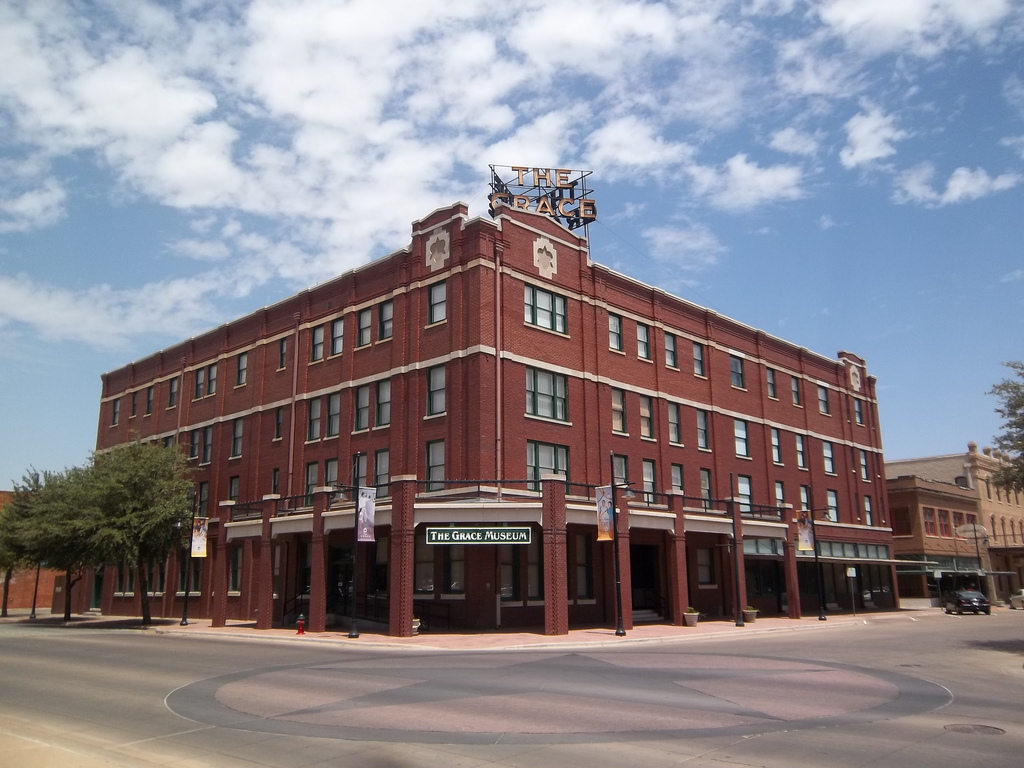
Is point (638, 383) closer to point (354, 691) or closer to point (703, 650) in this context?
point (703, 650)

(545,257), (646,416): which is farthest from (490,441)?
(646,416)

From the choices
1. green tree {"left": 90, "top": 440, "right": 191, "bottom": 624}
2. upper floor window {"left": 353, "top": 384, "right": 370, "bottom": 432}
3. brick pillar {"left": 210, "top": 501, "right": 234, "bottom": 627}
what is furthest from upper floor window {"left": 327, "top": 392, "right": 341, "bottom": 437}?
green tree {"left": 90, "top": 440, "right": 191, "bottom": 624}

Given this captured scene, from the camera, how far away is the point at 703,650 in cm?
2475

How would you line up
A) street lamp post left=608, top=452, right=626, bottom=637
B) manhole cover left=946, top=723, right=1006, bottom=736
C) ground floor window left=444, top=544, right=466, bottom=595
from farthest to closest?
ground floor window left=444, top=544, right=466, bottom=595 → street lamp post left=608, top=452, right=626, bottom=637 → manhole cover left=946, top=723, right=1006, bottom=736

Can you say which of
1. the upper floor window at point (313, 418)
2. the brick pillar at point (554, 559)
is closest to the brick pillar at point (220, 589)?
the upper floor window at point (313, 418)

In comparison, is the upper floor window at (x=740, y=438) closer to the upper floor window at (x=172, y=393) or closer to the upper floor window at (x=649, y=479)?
the upper floor window at (x=649, y=479)

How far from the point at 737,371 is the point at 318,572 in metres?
26.6

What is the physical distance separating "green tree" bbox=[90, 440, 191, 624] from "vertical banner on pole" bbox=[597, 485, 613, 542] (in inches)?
870

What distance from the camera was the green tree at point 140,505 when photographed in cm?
3997

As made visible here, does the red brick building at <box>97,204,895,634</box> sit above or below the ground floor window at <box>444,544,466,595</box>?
above

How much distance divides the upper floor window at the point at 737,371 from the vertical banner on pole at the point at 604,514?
742 inches

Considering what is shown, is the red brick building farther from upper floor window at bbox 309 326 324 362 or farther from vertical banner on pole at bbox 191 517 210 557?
vertical banner on pole at bbox 191 517 210 557

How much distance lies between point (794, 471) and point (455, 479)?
25889 millimetres

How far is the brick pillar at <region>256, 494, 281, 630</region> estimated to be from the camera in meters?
35.3
